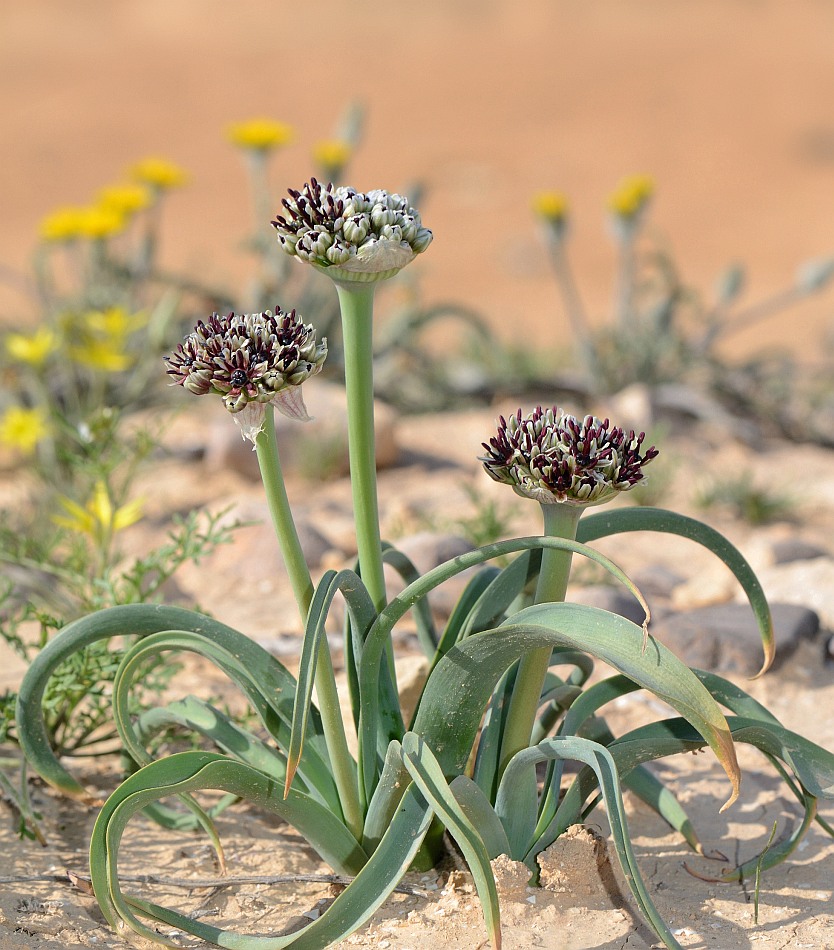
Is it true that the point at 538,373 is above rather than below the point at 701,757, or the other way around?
above

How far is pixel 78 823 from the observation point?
6.95 ft

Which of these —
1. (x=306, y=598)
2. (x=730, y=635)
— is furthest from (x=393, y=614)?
(x=730, y=635)

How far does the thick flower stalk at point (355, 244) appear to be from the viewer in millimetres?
1460

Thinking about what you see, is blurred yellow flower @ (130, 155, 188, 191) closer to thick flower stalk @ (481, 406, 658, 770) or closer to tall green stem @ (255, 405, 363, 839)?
tall green stem @ (255, 405, 363, 839)

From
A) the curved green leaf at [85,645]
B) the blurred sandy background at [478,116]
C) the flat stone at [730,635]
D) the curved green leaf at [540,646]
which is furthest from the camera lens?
the blurred sandy background at [478,116]

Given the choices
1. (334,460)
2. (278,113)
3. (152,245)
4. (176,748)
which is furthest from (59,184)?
(176,748)

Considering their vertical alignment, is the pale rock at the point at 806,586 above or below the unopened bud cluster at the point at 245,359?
above

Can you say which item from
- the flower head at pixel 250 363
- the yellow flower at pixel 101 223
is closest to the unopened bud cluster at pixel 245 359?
the flower head at pixel 250 363

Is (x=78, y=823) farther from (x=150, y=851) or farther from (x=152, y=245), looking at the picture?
(x=152, y=245)

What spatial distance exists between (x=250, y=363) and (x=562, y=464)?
42 centimetres

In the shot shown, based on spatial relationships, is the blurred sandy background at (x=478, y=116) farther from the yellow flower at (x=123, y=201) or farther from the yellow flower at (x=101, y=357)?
the yellow flower at (x=101, y=357)

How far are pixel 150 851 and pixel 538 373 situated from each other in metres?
4.27

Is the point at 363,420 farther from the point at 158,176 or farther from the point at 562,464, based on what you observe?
the point at 158,176

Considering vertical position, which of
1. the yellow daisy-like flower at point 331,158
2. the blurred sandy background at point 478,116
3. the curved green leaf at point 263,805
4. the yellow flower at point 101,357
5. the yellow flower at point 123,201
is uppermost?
the blurred sandy background at point 478,116
